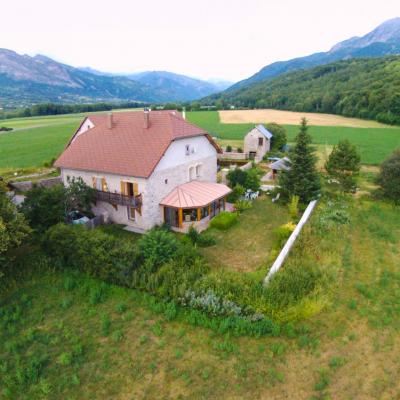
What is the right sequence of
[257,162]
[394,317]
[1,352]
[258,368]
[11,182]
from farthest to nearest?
[257,162], [11,182], [394,317], [1,352], [258,368]

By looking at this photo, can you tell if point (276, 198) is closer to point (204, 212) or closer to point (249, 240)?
point (204, 212)

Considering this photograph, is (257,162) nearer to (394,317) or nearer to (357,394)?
(394,317)

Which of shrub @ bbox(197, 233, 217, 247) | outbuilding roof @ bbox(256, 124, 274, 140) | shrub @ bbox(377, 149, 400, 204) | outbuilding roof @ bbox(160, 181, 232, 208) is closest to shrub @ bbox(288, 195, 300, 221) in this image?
outbuilding roof @ bbox(160, 181, 232, 208)

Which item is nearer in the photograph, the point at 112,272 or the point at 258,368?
the point at 258,368

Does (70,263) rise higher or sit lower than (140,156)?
lower

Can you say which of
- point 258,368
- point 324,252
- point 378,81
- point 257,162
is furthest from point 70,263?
point 378,81

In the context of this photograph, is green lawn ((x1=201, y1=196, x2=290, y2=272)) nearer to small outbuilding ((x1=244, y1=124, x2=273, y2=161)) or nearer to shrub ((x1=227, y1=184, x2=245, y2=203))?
shrub ((x1=227, y1=184, x2=245, y2=203))

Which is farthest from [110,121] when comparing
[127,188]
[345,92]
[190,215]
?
[345,92]

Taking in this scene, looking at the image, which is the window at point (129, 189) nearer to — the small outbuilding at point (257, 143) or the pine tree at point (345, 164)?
the pine tree at point (345, 164)
